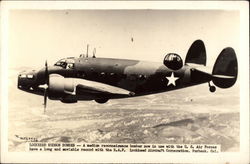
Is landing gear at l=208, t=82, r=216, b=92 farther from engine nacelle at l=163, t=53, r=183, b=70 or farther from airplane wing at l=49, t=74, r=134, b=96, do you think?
airplane wing at l=49, t=74, r=134, b=96

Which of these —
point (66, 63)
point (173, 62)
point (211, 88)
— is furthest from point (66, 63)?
point (211, 88)

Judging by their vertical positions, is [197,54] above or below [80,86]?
above

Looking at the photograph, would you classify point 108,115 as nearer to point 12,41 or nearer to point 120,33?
point 120,33

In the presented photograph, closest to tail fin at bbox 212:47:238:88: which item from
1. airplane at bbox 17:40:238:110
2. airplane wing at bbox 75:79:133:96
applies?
airplane at bbox 17:40:238:110

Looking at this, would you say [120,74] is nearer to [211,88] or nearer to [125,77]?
[125,77]

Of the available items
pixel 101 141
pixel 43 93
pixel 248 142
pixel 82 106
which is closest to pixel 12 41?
pixel 43 93

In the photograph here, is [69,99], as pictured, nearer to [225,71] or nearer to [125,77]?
[125,77]
